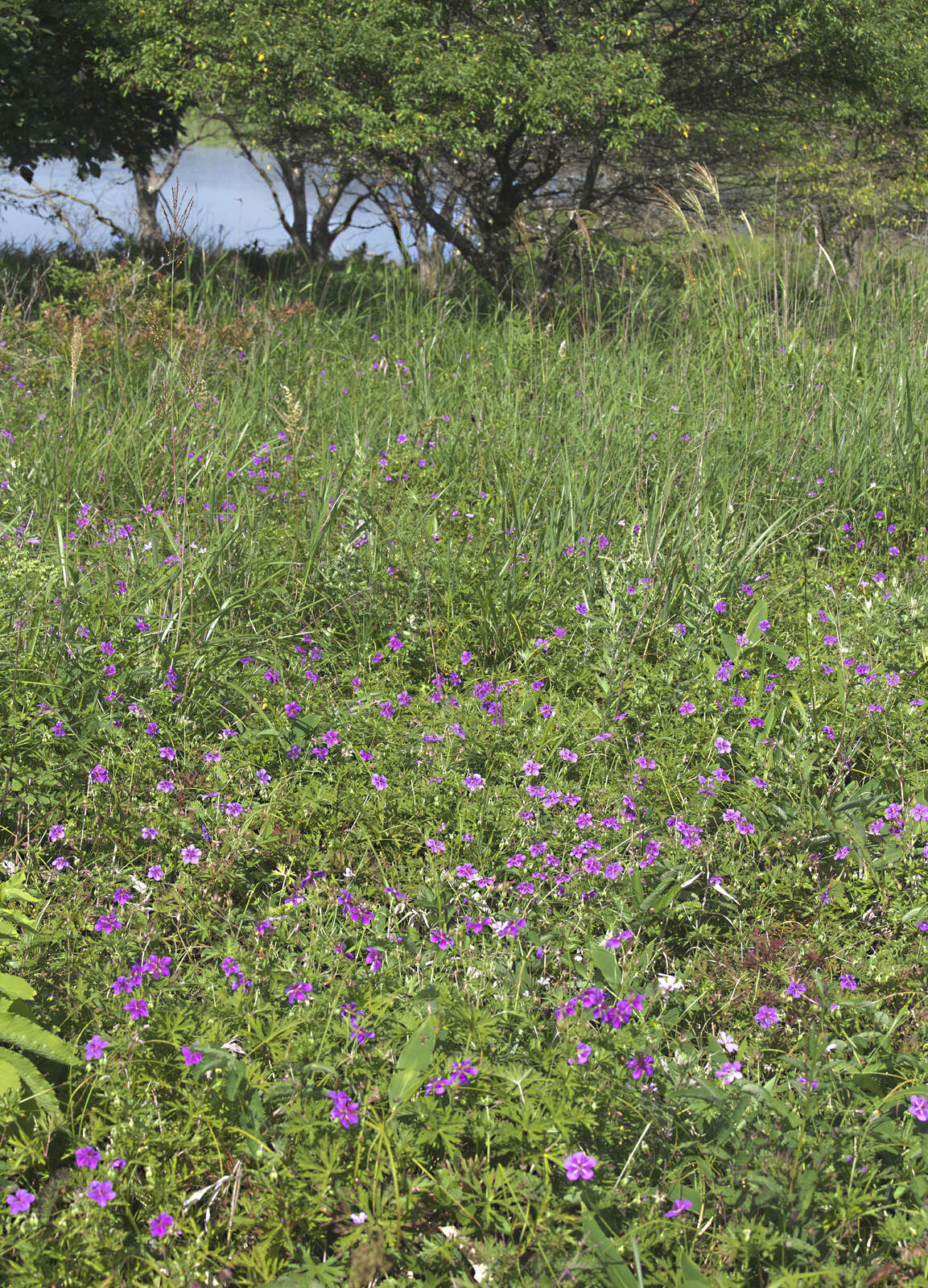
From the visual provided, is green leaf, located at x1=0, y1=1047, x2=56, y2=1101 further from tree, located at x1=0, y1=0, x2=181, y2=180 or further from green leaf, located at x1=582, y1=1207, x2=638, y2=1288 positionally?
tree, located at x1=0, y1=0, x2=181, y2=180

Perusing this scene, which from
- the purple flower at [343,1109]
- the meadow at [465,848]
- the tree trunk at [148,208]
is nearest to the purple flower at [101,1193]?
the meadow at [465,848]

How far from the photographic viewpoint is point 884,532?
3.74 metres

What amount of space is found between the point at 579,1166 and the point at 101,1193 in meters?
0.71

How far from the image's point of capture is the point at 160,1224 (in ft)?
4.59

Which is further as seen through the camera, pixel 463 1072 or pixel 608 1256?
pixel 463 1072

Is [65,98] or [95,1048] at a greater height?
[65,98]

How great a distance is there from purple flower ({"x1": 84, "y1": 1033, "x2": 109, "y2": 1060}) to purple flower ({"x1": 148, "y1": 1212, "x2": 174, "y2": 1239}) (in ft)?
0.88

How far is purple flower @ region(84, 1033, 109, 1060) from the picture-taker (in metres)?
1.55

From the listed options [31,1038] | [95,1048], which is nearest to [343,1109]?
[95,1048]

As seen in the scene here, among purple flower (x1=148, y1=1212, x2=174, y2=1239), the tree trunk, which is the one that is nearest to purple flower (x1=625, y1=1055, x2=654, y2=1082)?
purple flower (x1=148, y1=1212, x2=174, y2=1239)

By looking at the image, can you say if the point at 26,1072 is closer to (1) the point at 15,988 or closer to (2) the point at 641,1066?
(1) the point at 15,988

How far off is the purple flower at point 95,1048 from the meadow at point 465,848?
0.02 meters

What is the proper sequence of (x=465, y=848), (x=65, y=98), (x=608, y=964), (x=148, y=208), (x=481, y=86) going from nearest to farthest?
(x=608, y=964) → (x=465, y=848) → (x=481, y=86) → (x=65, y=98) → (x=148, y=208)

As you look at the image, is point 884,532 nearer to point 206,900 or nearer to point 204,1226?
point 206,900
